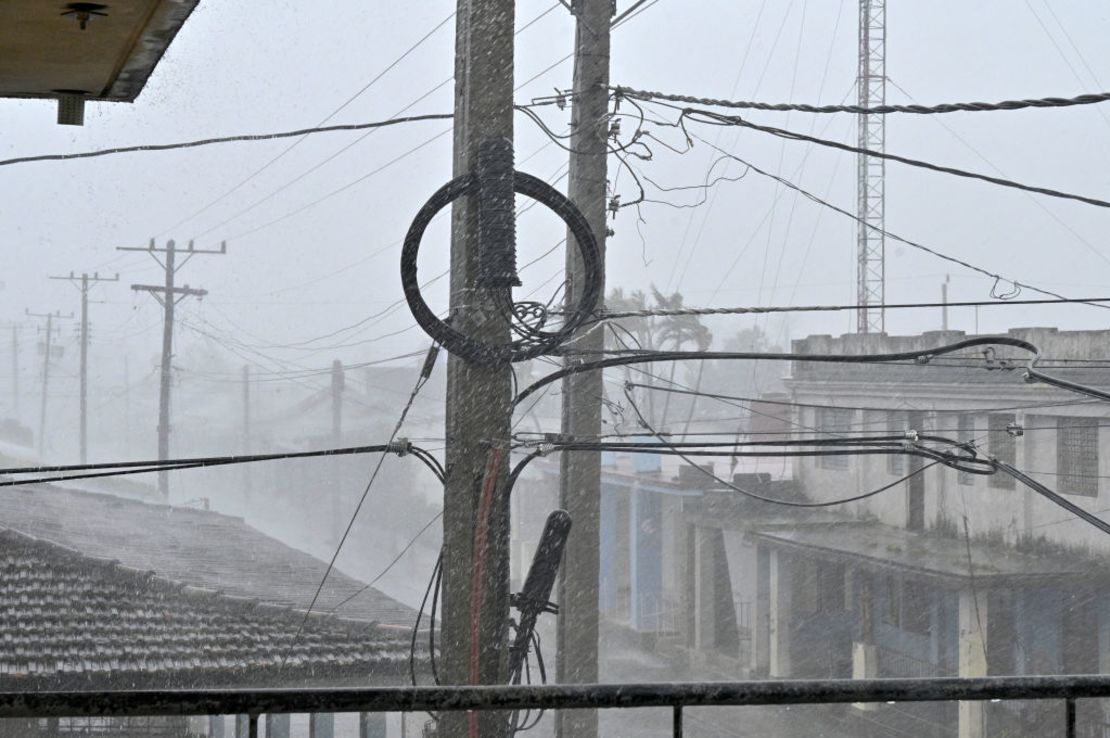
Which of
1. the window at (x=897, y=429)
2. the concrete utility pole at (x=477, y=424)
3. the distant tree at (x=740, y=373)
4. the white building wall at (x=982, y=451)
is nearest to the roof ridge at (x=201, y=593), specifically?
the concrete utility pole at (x=477, y=424)

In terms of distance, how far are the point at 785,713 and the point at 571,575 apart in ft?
49.1

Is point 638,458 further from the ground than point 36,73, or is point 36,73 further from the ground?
point 36,73

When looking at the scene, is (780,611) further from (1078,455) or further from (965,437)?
(1078,455)

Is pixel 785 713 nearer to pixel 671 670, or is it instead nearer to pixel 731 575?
pixel 671 670

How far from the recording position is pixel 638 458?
28.9 m

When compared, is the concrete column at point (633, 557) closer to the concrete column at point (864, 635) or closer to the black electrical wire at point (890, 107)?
the concrete column at point (864, 635)

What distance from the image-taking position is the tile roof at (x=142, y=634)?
28.3ft

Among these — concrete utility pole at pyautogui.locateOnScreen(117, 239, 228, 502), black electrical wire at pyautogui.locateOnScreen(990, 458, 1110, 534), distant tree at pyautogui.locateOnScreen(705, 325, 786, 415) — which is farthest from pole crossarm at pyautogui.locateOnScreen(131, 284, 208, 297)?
distant tree at pyautogui.locateOnScreen(705, 325, 786, 415)

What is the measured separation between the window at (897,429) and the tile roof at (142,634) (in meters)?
12.6

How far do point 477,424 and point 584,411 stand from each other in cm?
211

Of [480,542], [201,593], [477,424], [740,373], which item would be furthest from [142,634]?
[740,373]

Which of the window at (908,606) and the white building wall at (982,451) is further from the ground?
the white building wall at (982,451)

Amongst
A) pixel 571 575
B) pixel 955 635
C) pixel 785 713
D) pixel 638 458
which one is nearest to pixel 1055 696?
pixel 571 575

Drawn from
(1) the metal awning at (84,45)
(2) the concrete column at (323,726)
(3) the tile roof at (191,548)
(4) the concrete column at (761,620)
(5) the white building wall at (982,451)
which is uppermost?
(1) the metal awning at (84,45)
